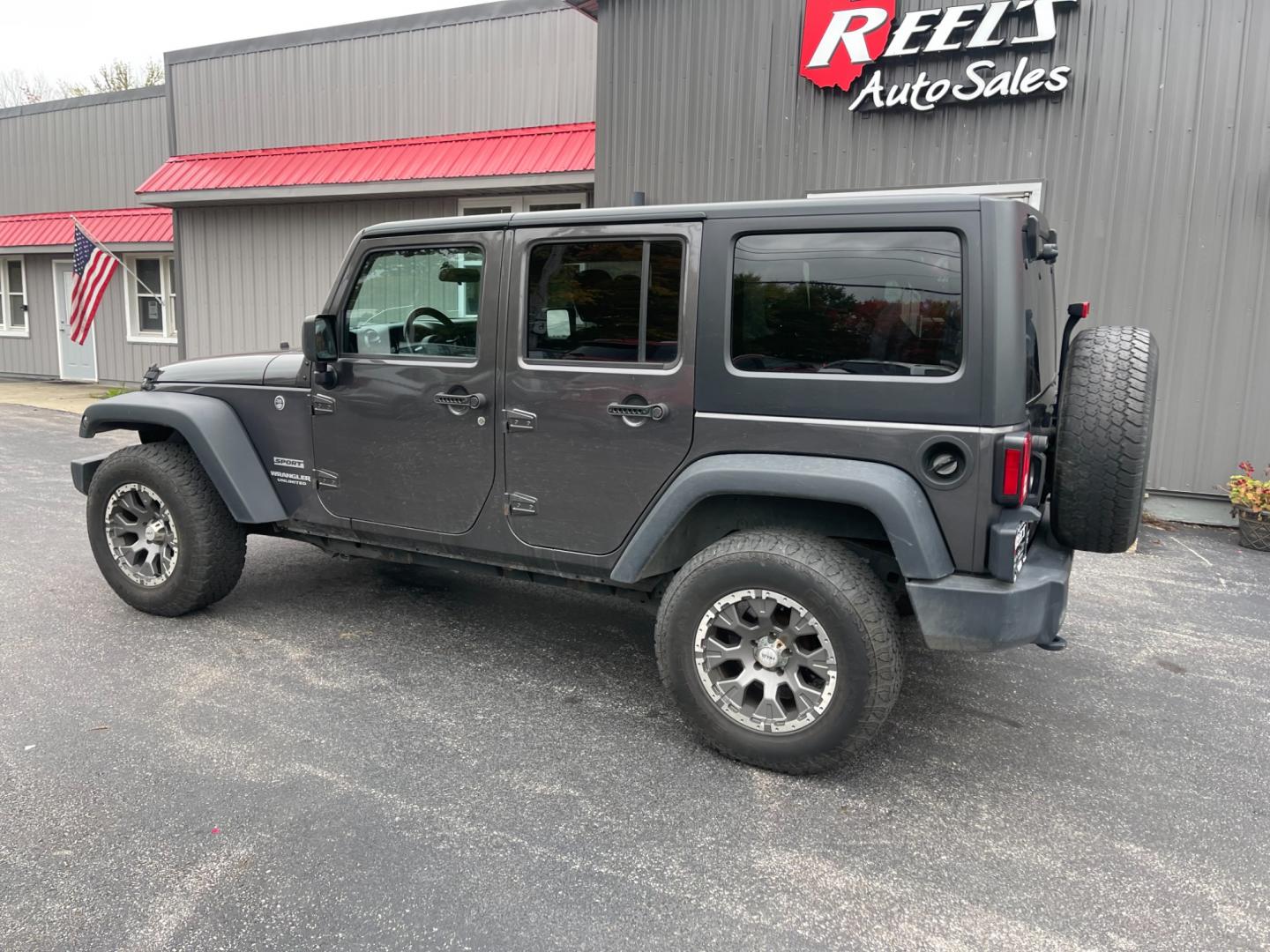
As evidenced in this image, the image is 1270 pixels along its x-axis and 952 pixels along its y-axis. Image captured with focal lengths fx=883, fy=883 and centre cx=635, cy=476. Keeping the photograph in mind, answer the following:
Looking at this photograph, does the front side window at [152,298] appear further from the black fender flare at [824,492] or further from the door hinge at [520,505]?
the black fender flare at [824,492]

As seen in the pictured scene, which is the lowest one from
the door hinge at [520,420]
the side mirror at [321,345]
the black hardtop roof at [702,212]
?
the door hinge at [520,420]

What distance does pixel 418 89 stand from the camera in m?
11.9

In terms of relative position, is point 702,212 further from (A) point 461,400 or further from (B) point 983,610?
(B) point 983,610

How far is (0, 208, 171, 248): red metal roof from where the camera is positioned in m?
15.0

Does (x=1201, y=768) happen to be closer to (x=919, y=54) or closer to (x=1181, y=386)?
(x=1181, y=386)

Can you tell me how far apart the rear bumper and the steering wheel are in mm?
2244

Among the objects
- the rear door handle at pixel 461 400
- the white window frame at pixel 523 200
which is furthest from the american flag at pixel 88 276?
the rear door handle at pixel 461 400

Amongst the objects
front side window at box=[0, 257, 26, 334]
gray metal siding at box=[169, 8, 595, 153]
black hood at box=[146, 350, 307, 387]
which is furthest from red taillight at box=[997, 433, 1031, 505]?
front side window at box=[0, 257, 26, 334]

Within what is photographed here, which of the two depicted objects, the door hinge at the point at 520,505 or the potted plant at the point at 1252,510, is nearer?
the door hinge at the point at 520,505

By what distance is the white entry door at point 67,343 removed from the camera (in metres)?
16.7

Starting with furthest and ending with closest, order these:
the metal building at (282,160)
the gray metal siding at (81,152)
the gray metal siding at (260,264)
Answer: the gray metal siding at (81,152) → the gray metal siding at (260,264) → the metal building at (282,160)

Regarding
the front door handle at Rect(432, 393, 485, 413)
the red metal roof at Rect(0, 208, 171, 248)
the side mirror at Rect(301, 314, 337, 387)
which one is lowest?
the front door handle at Rect(432, 393, 485, 413)

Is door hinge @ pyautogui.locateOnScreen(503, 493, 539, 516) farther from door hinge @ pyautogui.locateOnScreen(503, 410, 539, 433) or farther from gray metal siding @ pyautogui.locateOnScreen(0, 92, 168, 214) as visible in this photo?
gray metal siding @ pyautogui.locateOnScreen(0, 92, 168, 214)

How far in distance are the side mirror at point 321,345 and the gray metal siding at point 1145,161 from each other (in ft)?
18.4
